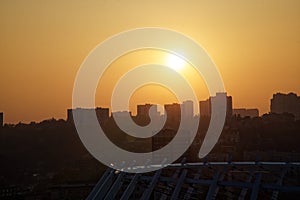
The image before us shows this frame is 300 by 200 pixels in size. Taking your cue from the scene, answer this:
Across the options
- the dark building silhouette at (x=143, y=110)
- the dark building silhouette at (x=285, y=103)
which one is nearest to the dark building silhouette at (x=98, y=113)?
Result: the dark building silhouette at (x=143, y=110)

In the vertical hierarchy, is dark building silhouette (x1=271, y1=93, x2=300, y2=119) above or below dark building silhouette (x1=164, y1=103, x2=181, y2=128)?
above

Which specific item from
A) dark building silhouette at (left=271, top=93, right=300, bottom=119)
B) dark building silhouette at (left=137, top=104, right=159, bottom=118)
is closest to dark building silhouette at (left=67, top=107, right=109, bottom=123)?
dark building silhouette at (left=137, top=104, right=159, bottom=118)

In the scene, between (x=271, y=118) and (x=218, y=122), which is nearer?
(x=218, y=122)

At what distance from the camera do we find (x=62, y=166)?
244 feet

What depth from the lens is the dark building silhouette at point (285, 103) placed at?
97312 millimetres

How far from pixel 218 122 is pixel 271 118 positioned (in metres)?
9.56

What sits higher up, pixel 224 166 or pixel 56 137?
pixel 56 137

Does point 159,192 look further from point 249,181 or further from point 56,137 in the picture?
point 56,137

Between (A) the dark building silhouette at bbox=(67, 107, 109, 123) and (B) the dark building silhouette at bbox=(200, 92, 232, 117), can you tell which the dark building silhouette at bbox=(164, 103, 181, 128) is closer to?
(B) the dark building silhouette at bbox=(200, 92, 232, 117)

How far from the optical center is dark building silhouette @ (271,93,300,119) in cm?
9731

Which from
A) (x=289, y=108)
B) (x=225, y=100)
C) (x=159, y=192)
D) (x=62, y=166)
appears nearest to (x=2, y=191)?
(x=62, y=166)

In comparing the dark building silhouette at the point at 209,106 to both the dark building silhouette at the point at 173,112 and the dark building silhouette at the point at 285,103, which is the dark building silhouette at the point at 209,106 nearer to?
the dark building silhouette at the point at 173,112

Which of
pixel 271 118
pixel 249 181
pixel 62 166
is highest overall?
pixel 271 118

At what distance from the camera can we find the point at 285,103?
98.7m
